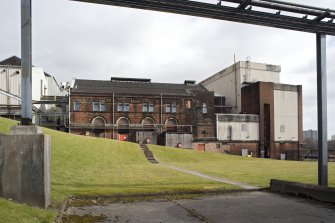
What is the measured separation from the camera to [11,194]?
7.96 meters

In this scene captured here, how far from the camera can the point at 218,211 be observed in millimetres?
9266

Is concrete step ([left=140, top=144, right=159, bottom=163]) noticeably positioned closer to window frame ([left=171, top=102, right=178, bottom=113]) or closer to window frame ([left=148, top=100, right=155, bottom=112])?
window frame ([left=148, top=100, right=155, bottom=112])

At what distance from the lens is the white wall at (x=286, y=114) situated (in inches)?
2377

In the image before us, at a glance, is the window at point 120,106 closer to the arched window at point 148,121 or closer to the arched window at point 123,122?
the arched window at point 123,122

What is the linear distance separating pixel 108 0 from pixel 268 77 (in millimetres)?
64912

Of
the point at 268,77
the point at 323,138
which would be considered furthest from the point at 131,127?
the point at 323,138

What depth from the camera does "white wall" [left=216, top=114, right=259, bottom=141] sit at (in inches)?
2266

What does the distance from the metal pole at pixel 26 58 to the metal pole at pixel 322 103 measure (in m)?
9.19

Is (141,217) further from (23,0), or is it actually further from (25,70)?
(23,0)

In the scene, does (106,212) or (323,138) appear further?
(323,138)

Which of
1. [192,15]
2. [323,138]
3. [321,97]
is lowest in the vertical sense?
[323,138]

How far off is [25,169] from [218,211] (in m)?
5.09

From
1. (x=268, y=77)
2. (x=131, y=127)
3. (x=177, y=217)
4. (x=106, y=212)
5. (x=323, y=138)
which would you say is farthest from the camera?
(x=268, y=77)

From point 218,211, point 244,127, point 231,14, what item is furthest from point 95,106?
point 218,211
